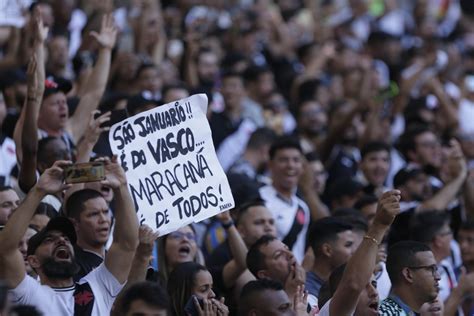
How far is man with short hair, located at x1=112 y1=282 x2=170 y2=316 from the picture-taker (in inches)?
243

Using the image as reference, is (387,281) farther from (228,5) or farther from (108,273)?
(228,5)

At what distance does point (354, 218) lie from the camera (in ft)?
30.4

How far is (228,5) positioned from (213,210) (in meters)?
10.7

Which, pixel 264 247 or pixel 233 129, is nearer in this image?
pixel 264 247

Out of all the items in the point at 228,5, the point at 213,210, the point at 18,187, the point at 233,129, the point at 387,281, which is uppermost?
the point at 228,5

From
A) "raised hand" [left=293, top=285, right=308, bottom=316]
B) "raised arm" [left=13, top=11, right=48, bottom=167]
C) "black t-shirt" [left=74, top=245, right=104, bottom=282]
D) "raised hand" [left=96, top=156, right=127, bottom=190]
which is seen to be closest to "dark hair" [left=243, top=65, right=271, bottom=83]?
"raised arm" [left=13, top=11, right=48, bottom=167]

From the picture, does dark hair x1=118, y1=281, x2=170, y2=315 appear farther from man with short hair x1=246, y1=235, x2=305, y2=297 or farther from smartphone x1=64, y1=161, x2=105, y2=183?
man with short hair x1=246, y1=235, x2=305, y2=297

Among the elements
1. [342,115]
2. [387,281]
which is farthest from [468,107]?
[387,281]

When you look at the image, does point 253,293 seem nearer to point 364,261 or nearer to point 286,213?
point 364,261

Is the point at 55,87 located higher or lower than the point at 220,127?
lower

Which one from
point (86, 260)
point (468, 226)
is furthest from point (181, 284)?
point (468, 226)

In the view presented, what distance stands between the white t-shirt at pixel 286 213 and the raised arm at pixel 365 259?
2.90 metres

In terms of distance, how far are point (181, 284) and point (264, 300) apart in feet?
2.55

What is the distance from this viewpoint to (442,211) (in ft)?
34.1
